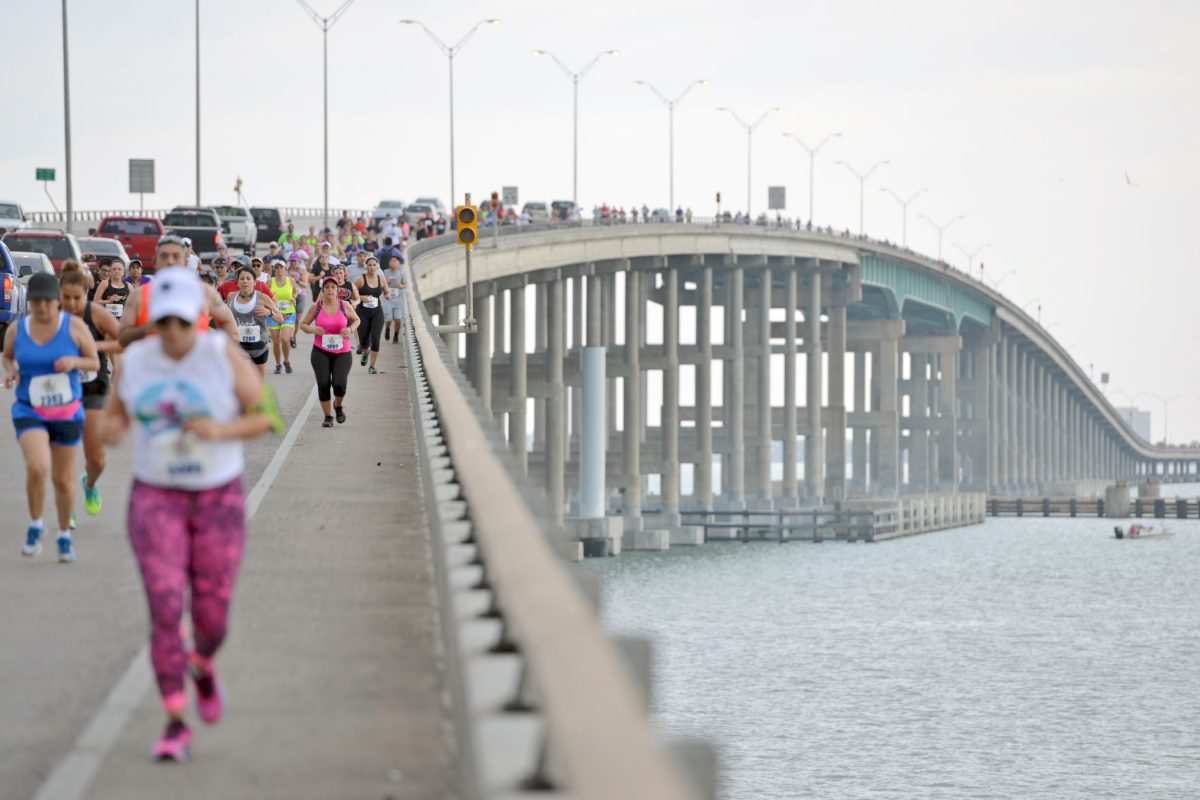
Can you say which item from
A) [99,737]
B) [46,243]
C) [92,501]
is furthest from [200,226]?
[99,737]

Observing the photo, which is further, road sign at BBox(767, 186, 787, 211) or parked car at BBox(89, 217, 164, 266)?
road sign at BBox(767, 186, 787, 211)

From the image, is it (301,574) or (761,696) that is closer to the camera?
(301,574)

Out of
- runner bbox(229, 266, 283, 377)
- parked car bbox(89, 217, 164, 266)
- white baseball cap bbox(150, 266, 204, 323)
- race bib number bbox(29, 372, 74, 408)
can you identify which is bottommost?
race bib number bbox(29, 372, 74, 408)

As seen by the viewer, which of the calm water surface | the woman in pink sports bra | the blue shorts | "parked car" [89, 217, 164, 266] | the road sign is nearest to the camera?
the blue shorts

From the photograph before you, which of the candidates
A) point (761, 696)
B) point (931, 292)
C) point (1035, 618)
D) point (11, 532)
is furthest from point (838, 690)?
point (931, 292)

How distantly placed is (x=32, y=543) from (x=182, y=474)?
6.51 meters

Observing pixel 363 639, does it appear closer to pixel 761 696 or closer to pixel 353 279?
pixel 353 279

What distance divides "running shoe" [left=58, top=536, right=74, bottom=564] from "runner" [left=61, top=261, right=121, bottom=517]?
0.63 m

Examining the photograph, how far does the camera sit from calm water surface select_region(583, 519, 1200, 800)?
5138cm

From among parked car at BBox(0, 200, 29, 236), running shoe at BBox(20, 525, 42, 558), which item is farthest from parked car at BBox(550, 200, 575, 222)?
running shoe at BBox(20, 525, 42, 558)

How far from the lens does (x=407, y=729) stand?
27.1 ft

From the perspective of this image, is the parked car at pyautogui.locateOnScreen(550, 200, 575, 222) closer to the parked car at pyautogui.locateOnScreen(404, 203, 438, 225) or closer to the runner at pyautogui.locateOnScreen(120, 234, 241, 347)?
the parked car at pyautogui.locateOnScreen(404, 203, 438, 225)

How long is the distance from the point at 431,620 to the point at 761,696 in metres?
50.1

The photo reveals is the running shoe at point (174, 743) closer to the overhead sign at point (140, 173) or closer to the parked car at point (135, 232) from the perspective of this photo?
the parked car at point (135, 232)
